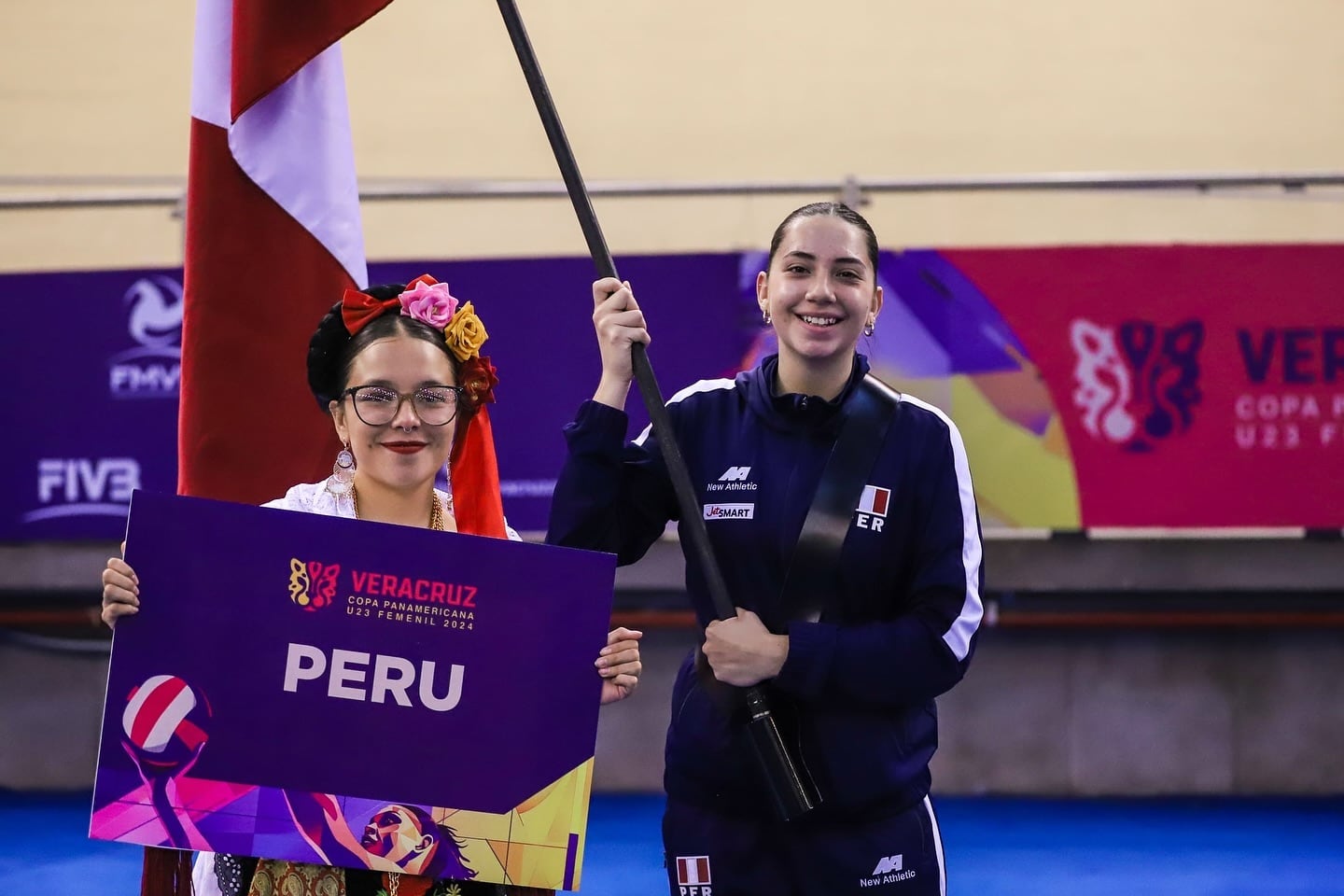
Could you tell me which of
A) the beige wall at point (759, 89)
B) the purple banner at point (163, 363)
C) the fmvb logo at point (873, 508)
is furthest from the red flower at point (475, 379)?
the beige wall at point (759, 89)

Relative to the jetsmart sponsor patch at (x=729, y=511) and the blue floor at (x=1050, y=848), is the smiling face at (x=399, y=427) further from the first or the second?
the blue floor at (x=1050, y=848)

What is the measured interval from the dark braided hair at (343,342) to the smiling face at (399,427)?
18 millimetres

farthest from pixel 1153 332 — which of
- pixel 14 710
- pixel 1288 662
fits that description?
pixel 14 710

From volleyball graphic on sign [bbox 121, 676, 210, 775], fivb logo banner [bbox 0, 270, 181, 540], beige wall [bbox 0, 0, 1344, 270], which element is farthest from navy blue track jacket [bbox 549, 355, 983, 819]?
beige wall [bbox 0, 0, 1344, 270]

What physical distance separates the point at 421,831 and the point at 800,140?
550cm

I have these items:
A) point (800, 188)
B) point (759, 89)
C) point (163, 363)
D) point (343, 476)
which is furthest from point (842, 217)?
point (759, 89)

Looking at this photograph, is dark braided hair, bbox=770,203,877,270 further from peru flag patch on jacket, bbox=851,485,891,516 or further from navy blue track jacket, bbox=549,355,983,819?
peru flag patch on jacket, bbox=851,485,891,516

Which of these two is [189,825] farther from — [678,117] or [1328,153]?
[1328,153]

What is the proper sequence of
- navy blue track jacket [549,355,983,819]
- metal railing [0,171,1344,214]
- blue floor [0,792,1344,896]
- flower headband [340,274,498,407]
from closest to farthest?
navy blue track jacket [549,355,983,819], flower headband [340,274,498,407], blue floor [0,792,1344,896], metal railing [0,171,1344,214]

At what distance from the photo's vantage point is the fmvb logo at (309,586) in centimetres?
175

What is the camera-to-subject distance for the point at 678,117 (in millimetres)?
6797

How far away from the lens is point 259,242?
7.44 ft

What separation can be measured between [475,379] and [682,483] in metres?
0.35

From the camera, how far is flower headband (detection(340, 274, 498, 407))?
1955 millimetres
